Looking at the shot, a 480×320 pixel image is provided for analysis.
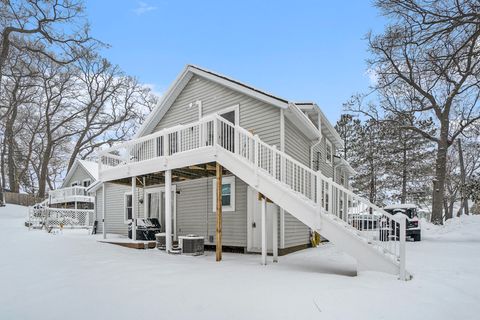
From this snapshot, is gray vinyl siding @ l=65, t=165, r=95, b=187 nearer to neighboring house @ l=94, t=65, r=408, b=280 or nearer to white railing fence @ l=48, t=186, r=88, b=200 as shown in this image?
white railing fence @ l=48, t=186, r=88, b=200

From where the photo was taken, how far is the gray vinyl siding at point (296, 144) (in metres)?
10.5

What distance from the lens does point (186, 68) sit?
493 inches

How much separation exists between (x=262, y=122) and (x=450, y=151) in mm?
29713

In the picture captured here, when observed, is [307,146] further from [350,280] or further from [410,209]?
[350,280]

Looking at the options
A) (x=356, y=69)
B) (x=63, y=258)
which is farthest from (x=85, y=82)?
(x=63, y=258)

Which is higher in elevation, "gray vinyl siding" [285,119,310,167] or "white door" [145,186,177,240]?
"gray vinyl siding" [285,119,310,167]

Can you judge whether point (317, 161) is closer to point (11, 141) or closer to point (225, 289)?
point (225, 289)

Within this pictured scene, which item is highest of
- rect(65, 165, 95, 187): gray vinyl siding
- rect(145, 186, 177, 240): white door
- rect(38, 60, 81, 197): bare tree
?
rect(38, 60, 81, 197): bare tree

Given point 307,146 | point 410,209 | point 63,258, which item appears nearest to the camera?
point 63,258

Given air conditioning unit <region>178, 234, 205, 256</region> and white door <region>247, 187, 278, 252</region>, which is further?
white door <region>247, 187, 278, 252</region>

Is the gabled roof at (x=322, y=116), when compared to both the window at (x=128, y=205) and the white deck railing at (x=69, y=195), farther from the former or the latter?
the white deck railing at (x=69, y=195)

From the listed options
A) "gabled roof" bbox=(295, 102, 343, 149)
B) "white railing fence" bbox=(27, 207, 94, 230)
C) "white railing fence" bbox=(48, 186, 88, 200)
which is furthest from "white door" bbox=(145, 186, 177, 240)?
"white railing fence" bbox=(48, 186, 88, 200)

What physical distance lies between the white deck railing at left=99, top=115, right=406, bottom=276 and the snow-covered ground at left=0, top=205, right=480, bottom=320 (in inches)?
36.0

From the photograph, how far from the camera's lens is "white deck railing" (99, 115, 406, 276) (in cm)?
666
